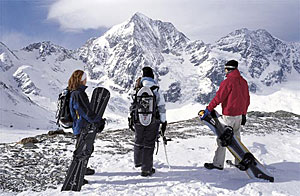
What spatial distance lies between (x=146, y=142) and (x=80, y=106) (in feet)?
8.13

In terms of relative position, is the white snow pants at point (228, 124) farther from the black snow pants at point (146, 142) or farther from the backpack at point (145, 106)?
the backpack at point (145, 106)

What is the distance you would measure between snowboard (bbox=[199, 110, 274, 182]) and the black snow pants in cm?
176

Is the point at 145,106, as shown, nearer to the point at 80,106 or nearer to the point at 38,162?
the point at 80,106

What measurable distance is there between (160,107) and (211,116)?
1.76 m

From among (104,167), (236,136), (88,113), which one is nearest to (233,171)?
(236,136)

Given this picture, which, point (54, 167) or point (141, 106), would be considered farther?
point (54, 167)

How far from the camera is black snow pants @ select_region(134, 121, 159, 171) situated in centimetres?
808

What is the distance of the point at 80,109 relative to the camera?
7.10 m

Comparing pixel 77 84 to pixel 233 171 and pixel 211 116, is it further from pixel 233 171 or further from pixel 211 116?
pixel 233 171

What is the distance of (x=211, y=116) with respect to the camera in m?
8.48

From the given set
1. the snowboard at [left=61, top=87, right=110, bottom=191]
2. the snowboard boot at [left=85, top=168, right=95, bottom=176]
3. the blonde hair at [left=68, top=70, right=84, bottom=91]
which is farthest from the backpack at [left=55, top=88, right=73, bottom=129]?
the snowboard boot at [left=85, top=168, right=95, bottom=176]

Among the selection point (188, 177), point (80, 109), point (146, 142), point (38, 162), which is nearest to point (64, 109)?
point (80, 109)

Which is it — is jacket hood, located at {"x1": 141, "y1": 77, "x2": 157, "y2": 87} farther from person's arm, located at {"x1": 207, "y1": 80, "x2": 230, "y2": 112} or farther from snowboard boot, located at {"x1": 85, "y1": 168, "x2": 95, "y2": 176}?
snowboard boot, located at {"x1": 85, "y1": 168, "x2": 95, "y2": 176}

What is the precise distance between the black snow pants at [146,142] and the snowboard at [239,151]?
1.76 metres
